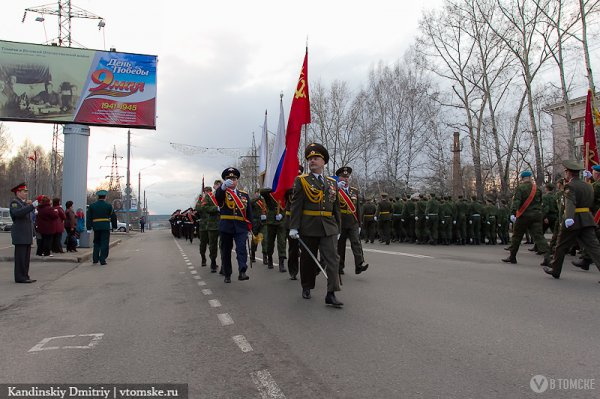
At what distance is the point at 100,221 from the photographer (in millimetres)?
12984

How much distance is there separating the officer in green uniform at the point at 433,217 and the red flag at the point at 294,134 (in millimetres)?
10225

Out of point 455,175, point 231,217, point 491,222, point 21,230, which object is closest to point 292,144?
point 231,217

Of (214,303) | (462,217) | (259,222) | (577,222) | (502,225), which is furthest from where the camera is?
(502,225)

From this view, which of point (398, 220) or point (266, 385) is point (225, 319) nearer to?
point (266, 385)

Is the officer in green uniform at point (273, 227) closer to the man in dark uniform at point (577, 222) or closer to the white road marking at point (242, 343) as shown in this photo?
the man in dark uniform at point (577, 222)

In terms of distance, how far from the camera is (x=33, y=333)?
17.6 feet

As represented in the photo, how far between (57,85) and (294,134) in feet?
51.8

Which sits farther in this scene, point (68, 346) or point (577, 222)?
point (577, 222)

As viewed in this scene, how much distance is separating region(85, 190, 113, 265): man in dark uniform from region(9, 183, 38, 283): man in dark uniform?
342cm

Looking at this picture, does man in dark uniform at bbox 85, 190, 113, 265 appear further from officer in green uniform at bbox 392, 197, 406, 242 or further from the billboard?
officer in green uniform at bbox 392, 197, 406, 242

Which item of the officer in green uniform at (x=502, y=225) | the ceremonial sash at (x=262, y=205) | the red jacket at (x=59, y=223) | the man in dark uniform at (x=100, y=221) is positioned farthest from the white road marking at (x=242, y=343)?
the officer in green uniform at (x=502, y=225)

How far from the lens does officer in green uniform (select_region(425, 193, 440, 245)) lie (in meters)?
18.3

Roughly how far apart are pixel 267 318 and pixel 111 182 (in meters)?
80.2

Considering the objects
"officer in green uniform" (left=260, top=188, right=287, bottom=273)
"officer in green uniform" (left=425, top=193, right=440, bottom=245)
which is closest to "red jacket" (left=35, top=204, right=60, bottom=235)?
"officer in green uniform" (left=260, top=188, right=287, bottom=273)
